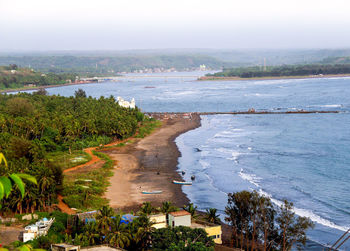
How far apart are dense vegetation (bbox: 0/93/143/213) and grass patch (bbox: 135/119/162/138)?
1.90 metres

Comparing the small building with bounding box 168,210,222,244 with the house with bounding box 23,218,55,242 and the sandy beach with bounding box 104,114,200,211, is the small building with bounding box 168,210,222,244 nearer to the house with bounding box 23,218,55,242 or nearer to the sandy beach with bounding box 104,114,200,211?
the house with bounding box 23,218,55,242

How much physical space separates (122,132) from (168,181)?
24424mm

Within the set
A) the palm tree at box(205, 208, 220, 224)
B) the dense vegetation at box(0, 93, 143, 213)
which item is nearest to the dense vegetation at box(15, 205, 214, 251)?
the palm tree at box(205, 208, 220, 224)

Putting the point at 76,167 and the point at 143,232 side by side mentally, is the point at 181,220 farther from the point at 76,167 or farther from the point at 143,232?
the point at 76,167

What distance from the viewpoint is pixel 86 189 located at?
40938 millimetres

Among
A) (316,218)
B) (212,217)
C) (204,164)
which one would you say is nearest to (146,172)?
(204,164)

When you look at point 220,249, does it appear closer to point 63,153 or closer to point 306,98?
point 63,153

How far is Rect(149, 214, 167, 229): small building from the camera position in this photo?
29.5 m

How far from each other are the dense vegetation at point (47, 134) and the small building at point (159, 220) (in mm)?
11626

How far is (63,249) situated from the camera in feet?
81.3

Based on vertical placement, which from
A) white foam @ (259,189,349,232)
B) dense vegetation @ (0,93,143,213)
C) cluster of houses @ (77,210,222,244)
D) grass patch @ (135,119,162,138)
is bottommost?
white foam @ (259,189,349,232)

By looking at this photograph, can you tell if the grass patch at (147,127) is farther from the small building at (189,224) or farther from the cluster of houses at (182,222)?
the small building at (189,224)

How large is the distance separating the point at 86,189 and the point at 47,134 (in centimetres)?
2543

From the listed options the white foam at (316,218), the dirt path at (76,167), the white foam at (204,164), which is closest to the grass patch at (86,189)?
the dirt path at (76,167)
